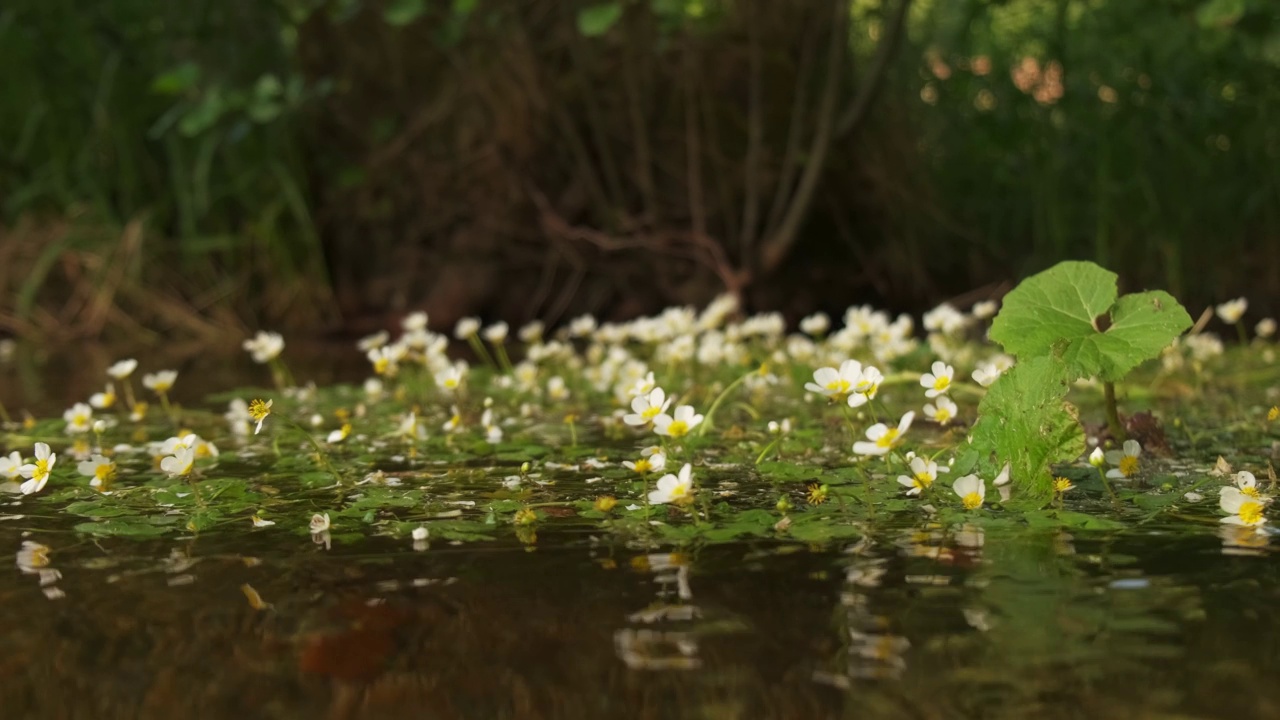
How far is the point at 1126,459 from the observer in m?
1.81

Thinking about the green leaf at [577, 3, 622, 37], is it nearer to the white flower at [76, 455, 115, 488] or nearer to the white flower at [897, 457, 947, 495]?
the white flower at [76, 455, 115, 488]

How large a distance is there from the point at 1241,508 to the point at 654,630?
0.74 m

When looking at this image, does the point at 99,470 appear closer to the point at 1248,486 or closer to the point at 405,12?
the point at 1248,486

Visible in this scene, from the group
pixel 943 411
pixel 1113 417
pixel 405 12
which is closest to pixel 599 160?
pixel 405 12

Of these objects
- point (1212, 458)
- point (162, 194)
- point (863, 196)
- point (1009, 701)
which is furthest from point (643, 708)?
point (162, 194)

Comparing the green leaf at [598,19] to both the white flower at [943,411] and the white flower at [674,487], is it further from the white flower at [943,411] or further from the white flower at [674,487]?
the white flower at [674,487]

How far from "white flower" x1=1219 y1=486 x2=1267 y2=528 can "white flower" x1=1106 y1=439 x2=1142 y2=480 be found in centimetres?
21

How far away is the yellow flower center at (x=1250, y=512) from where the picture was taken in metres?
1.54

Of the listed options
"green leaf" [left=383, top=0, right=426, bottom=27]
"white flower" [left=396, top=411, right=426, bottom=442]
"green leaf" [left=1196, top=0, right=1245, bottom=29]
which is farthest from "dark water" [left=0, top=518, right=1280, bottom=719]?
"green leaf" [left=383, top=0, right=426, bottom=27]

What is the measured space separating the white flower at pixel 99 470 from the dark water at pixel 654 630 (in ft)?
1.42

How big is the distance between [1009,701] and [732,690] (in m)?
0.21

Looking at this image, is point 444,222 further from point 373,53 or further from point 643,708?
point 643,708

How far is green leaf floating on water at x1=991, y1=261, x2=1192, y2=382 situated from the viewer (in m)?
1.75

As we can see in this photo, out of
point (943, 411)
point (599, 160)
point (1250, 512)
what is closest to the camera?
point (1250, 512)
